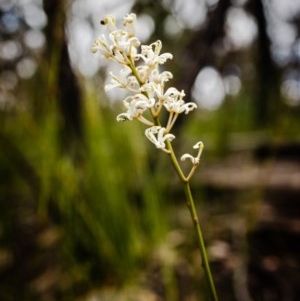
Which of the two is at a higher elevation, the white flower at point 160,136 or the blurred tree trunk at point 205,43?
the blurred tree trunk at point 205,43

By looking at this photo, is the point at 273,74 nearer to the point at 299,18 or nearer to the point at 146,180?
the point at 299,18

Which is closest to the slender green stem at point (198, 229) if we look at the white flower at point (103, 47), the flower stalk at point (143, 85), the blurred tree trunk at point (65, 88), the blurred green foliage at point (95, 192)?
the flower stalk at point (143, 85)

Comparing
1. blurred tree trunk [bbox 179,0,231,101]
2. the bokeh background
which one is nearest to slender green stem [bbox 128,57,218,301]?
the bokeh background

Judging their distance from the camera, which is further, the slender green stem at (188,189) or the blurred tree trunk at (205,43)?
the blurred tree trunk at (205,43)

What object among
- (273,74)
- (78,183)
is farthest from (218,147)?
(78,183)

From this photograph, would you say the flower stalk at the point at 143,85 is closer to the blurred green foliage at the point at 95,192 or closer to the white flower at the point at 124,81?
the white flower at the point at 124,81

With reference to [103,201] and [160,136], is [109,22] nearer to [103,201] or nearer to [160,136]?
[160,136]

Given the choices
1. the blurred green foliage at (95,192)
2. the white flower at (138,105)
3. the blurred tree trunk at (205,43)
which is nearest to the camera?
the white flower at (138,105)

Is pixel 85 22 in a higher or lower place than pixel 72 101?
higher

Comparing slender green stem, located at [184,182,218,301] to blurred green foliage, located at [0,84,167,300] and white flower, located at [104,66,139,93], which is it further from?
blurred green foliage, located at [0,84,167,300]
